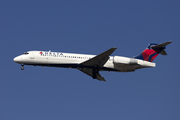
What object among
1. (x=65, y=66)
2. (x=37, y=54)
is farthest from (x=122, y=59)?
(x=37, y=54)

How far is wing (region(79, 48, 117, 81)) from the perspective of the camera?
2997 centimetres

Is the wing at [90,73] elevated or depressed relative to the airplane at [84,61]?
depressed

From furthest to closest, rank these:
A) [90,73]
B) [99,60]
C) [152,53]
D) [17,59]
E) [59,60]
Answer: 1. [90,73]
2. [152,53]
3. [17,59]
4. [59,60]
5. [99,60]

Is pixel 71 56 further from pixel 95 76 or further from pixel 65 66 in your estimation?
pixel 95 76

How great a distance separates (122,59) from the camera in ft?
102

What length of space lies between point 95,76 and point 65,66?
4510 millimetres

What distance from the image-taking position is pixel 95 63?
31.2 m

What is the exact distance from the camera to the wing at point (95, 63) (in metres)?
30.0


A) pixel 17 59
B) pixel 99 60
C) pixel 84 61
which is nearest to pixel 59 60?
pixel 84 61

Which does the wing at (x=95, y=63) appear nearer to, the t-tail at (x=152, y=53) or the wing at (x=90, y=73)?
the wing at (x=90, y=73)

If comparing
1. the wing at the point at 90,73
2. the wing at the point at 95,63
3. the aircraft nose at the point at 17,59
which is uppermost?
the aircraft nose at the point at 17,59

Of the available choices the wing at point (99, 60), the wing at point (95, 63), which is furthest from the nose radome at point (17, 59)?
the wing at point (99, 60)

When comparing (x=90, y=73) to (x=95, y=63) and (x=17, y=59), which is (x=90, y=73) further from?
(x=17, y=59)

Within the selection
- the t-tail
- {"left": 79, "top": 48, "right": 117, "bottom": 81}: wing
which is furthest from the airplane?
the t-tail
